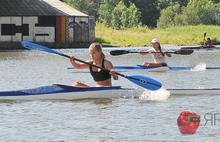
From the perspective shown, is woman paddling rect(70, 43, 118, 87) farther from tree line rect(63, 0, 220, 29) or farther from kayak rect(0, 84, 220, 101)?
tree line rect(63, 0, 220, 29)

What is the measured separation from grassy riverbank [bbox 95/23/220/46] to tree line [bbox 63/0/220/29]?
11495mm

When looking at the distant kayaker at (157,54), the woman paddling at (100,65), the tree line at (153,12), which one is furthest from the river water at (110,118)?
the tree line at (153,12)

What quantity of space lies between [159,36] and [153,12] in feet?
97.2

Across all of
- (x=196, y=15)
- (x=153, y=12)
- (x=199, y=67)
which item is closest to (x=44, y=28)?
(x=199, y=67)

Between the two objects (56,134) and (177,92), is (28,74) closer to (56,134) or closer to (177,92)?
(177,92)

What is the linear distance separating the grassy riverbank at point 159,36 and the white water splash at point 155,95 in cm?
3499

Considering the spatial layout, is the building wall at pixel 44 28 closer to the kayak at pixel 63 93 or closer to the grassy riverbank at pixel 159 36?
the grassy riverbank at pixel 159 36

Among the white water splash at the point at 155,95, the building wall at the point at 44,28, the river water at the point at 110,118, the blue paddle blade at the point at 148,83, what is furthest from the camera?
the building wall at the point at 44,28

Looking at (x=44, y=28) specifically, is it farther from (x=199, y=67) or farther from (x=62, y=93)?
(x=62, y=93)

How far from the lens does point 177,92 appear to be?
1097 cm

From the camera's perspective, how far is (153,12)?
7944cm

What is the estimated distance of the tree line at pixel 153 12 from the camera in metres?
70.5

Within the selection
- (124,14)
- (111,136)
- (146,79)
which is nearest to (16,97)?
(146,79)

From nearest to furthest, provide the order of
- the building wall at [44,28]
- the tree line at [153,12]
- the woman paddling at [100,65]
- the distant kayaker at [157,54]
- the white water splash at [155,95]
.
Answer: the woman paddling at [100,65] < the white water splash at [155,95] < the distant kayaker at [157,54] < the building wall at [44,28] < the tree line at [153,12]
